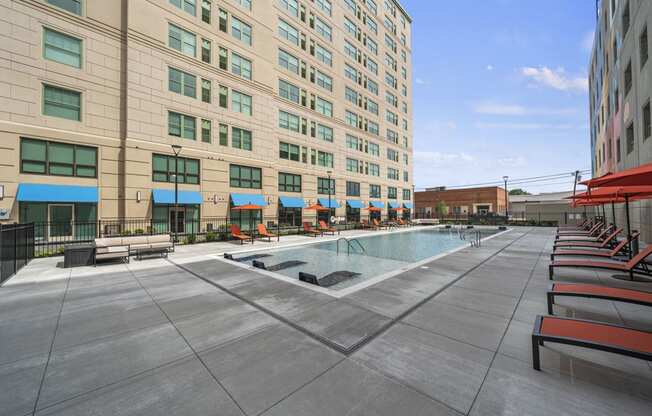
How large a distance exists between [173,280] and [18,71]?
17318 mm

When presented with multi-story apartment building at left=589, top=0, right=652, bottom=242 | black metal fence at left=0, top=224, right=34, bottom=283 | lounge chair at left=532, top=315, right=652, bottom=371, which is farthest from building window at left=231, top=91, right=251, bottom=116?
multi-story apartment building at left=589, top=0, right=652, bottom=242

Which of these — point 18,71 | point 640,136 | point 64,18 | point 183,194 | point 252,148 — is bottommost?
point 183,194

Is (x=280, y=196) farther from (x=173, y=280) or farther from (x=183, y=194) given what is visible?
(x=173, y=280)

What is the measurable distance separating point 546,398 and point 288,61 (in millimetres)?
32259

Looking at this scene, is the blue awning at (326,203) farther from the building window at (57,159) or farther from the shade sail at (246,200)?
the building window at (57,159)

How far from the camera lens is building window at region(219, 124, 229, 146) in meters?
22.3

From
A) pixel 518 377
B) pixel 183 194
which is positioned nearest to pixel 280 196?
pixel 183 194

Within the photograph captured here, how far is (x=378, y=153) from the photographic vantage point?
41344 mm

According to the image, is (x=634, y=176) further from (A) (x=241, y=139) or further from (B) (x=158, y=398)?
(A) (x=241, y=139)

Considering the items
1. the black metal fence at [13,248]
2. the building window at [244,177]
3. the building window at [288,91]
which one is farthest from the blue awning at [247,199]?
the black metal fence at [13,248]

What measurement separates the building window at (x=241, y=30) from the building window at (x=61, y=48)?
11.6 m

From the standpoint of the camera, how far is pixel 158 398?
286 cm

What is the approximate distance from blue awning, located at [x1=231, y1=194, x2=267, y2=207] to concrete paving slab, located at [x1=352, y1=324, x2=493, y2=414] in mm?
19641

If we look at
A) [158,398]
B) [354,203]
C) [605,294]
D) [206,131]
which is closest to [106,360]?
[158,398]
